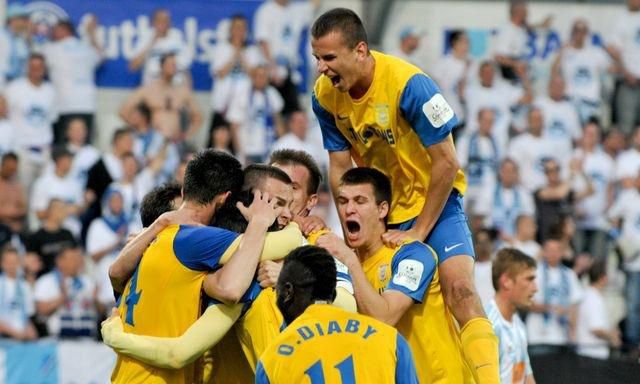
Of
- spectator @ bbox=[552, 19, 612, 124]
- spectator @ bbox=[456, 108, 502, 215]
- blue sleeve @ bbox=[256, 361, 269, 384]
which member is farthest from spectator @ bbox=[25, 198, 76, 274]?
blue sleeve @ bbox=[256, 361, 269, 384]

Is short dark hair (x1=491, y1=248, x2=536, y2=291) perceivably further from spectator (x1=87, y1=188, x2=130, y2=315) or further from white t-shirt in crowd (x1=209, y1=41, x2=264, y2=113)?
white t-shirt in crowd (x1=209, y1=41, x2=264, y2=113)

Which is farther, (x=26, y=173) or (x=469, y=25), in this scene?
(x=469, y=25)

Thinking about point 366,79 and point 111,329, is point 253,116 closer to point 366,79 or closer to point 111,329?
point 366,79

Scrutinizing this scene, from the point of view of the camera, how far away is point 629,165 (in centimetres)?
1683

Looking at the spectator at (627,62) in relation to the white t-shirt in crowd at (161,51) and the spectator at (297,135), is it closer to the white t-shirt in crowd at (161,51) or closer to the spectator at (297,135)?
the spectator at (297,135)

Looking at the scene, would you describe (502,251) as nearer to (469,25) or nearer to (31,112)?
(31,112)

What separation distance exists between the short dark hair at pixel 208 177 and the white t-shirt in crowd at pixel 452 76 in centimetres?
958

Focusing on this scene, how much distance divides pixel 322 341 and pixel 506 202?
9.83 metres

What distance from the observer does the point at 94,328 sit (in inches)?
558

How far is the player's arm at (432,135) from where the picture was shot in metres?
8.21

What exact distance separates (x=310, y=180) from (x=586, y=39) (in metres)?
10.2

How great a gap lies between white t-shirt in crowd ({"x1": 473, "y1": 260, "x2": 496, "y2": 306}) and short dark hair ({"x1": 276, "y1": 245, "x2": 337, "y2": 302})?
22.4ft

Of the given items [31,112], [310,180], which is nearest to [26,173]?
[31,112]

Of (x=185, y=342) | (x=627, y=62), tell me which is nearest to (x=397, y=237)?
(x=185, y=342)
